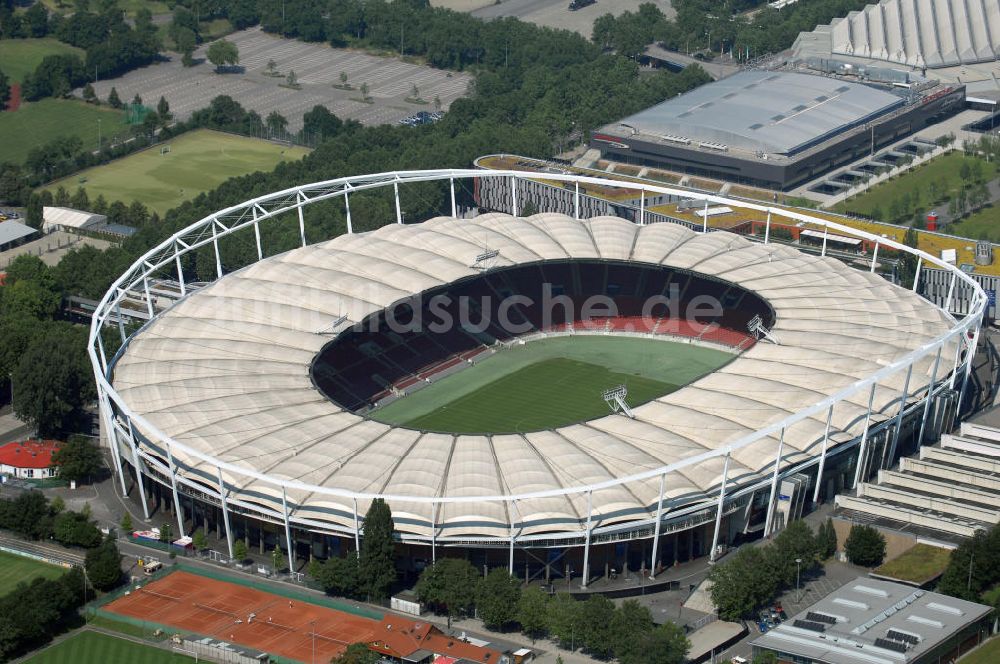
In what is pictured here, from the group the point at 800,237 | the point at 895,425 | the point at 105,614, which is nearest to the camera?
the point at 105,614

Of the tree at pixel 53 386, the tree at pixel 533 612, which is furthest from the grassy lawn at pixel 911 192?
the tree at pixel 533 612

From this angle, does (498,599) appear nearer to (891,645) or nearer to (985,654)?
(891,645)

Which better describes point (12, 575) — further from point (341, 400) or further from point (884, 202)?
point (884, 202)

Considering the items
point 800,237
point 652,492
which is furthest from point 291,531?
point 800,237

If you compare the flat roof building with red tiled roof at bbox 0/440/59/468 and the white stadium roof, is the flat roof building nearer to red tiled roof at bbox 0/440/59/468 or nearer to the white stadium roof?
the white stadium roof

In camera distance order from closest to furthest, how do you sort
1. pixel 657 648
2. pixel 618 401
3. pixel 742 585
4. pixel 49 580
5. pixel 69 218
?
pixel 657 648, pixel 742 585, pixel 49 580, pixel 618 401, pixel 69 218

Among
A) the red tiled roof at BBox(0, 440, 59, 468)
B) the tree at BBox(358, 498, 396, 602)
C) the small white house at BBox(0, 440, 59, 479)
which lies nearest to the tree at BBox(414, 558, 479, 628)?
the tree at BBox(358, 498, 396, 602)

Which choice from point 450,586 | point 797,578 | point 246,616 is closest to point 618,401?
point 797,578
